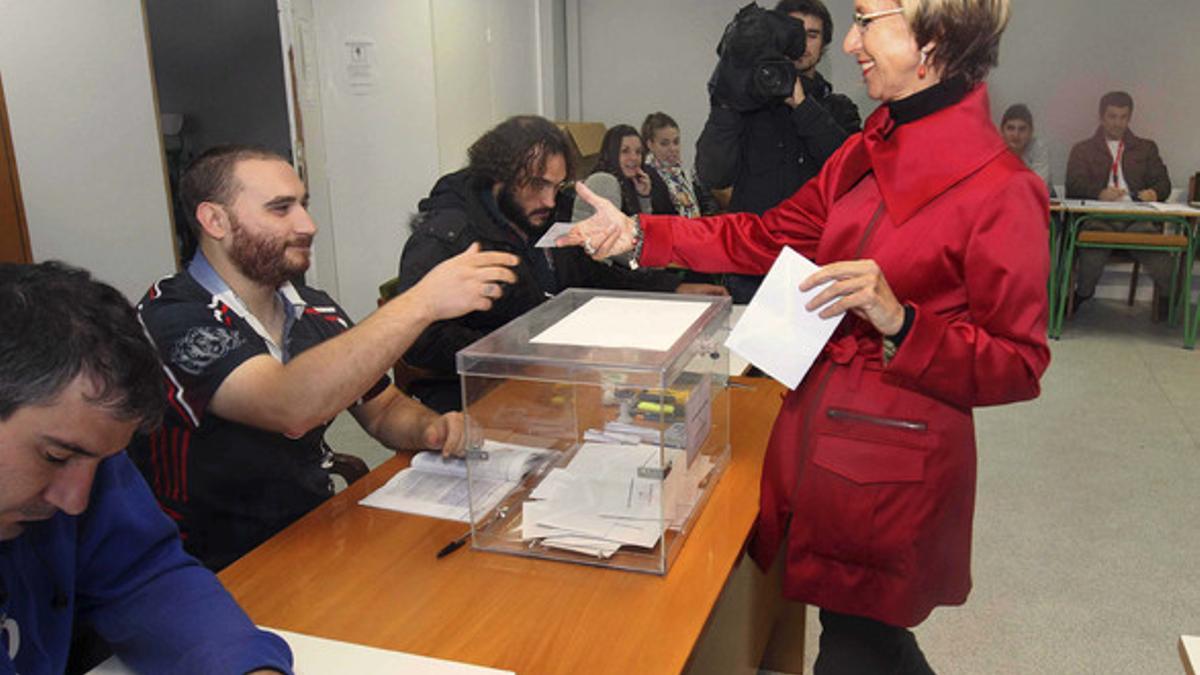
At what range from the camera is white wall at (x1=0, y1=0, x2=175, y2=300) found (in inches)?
124

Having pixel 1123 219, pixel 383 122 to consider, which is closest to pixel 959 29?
pixel 383 122

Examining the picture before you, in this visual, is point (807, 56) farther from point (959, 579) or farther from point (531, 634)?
point (531, 634)

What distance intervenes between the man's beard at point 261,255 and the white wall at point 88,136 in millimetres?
1832

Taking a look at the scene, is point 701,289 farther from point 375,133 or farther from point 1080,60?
point 1080,60

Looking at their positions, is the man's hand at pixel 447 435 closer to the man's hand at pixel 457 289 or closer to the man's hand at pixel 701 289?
the man's hand at pixel 457 289

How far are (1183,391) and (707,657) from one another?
13.6 feet

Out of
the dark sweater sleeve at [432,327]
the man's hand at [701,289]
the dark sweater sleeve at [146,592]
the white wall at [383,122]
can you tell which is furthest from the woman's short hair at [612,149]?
the dark sweater sleeve at [146,592]

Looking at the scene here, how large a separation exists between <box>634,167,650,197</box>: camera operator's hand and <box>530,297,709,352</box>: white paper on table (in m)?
2.80

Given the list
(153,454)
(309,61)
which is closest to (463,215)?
(153,454)

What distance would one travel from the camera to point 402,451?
6.03ft

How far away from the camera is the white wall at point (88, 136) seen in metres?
3.14

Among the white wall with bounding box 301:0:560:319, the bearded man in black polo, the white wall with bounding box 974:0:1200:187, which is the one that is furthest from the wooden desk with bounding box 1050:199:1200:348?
the bearded man in black polo

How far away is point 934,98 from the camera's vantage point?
1356 millimetres

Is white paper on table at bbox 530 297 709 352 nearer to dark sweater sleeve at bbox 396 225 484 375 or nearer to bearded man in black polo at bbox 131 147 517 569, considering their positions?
bearded man in black polo at bbox 131 147 517 569
